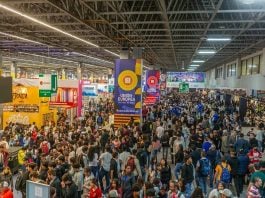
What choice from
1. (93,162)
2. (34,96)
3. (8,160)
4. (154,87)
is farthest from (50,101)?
(93,162)

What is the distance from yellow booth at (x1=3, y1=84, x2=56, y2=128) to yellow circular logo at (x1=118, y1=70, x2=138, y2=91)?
6477 millimetres

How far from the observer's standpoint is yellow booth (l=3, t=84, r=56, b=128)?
22938 mm

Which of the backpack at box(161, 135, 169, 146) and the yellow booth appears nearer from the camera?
the backpack at box(161, 135, 169, 146)

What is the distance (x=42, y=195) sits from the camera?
6.16 meters

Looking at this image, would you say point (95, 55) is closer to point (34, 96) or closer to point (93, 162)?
point (34, 96)

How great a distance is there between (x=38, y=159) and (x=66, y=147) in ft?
3.20

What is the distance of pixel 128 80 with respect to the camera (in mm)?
19281

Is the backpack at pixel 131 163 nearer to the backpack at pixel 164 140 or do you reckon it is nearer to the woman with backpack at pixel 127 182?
the woman with backpack at pixel 127 182

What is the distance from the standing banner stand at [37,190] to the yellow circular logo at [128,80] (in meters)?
13.1

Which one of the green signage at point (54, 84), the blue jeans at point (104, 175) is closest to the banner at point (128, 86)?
the green signage at point (54, 84)

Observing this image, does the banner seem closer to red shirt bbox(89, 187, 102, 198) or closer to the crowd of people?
the crowd of people

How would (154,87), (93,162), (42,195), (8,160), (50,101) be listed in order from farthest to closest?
(154,87) → (50,101) → (8,160) → (93,162) → (42,195)

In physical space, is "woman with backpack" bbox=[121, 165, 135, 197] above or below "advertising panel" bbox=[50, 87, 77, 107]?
below

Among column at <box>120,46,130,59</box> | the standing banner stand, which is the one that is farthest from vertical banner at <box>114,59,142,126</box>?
the standing banner stand
